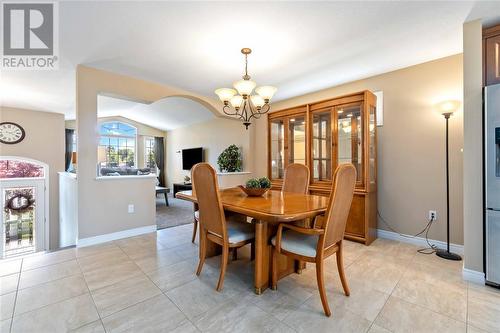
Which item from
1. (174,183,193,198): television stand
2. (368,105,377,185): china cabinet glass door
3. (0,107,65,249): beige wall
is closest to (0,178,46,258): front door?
(0,107,65,249): beige wall

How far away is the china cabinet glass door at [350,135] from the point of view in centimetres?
303

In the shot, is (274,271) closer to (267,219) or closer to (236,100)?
(267,219)

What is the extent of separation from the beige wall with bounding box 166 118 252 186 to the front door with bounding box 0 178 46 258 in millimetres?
3795

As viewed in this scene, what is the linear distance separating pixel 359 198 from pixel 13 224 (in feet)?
22.9

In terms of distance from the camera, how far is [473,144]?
1992mm

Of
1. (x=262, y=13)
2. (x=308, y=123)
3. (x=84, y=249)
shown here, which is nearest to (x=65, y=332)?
(x=84, y=249)

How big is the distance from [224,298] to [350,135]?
8.64 feet

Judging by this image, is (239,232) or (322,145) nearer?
(239,232)

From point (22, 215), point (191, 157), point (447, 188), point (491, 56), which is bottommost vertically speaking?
point (22, 215)

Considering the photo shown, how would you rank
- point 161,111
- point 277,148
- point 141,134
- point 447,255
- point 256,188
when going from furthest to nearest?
point 141,134 → point 161,111 → point 277,148 → point 447,255 → point 256,188

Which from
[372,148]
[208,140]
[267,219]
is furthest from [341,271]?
[208,140]

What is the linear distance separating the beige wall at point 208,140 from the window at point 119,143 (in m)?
1.26

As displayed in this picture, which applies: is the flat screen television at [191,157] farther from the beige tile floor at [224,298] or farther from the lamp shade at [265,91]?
the lamp shade at [265,91]

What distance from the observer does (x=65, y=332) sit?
1.40 m
